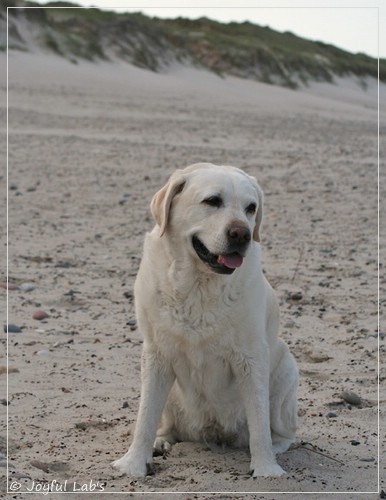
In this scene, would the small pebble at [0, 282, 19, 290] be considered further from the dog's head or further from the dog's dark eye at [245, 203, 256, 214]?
the dog's dark eye at [245, 203, 256, 214]

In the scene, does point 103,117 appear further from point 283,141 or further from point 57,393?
point 57,393

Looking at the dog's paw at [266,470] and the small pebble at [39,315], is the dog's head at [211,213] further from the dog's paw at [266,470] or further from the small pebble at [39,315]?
the small pebble at [39,315]

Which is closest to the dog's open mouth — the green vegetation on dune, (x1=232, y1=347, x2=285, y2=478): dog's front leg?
(x1=232, y1=347, x2=285, y2=478): dog's front leg

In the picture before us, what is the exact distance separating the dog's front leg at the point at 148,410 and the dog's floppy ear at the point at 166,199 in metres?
0.65

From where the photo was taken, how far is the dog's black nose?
4.34 metres

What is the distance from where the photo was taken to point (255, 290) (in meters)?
4.64

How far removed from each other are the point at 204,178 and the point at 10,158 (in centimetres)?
981

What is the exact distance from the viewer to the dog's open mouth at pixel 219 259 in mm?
4426

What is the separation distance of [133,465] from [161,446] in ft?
1.13

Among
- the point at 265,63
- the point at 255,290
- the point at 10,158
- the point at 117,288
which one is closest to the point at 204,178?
the point at 255,290

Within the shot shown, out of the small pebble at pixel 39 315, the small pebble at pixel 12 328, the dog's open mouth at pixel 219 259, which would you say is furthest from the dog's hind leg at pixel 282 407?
the small pebble at pixel 39 315

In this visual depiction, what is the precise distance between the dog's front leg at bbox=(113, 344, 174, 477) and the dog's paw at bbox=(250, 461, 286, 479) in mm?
519

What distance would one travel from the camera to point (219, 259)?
4461 mm

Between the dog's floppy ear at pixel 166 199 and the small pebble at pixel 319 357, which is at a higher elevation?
the dog's floppy ear at pixel 166 199
